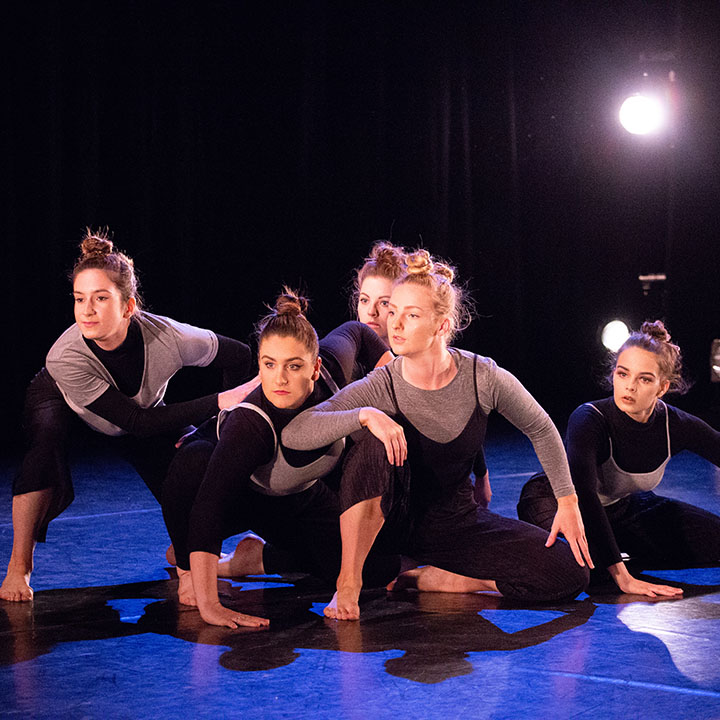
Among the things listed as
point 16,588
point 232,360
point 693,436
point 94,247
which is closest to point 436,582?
point 693,436

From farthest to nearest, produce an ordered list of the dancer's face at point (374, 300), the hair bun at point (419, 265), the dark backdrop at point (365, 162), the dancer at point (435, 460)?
the dark backdrop at point (365, 162) < the dancer's face at point (374, 300) < the hair bun at point (419, 265) < the dancer at point (435, 460)

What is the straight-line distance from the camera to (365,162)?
622 centimetres

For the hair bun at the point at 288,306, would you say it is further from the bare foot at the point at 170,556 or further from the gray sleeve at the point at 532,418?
the bare foot at the point at 170,556

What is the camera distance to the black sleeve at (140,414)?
278cm

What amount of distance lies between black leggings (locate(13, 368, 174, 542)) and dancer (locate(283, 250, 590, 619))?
66 cm

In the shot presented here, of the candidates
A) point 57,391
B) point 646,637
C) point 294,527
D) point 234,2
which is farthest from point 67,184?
point 646,637

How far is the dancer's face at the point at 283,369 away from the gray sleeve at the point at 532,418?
450mm

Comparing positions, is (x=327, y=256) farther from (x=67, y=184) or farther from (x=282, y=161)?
(x=67, y=184)

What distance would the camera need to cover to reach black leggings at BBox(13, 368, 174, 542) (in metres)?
2.81

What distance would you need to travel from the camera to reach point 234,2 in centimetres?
568

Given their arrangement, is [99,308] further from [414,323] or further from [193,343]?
[414,323]

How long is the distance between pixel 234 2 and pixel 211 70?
409mm

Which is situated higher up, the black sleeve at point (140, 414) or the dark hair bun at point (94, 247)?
the dark hair bun at point (94, 247)

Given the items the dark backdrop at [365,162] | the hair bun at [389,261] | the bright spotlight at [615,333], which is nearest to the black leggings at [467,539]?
the hair bun at [389,261]
